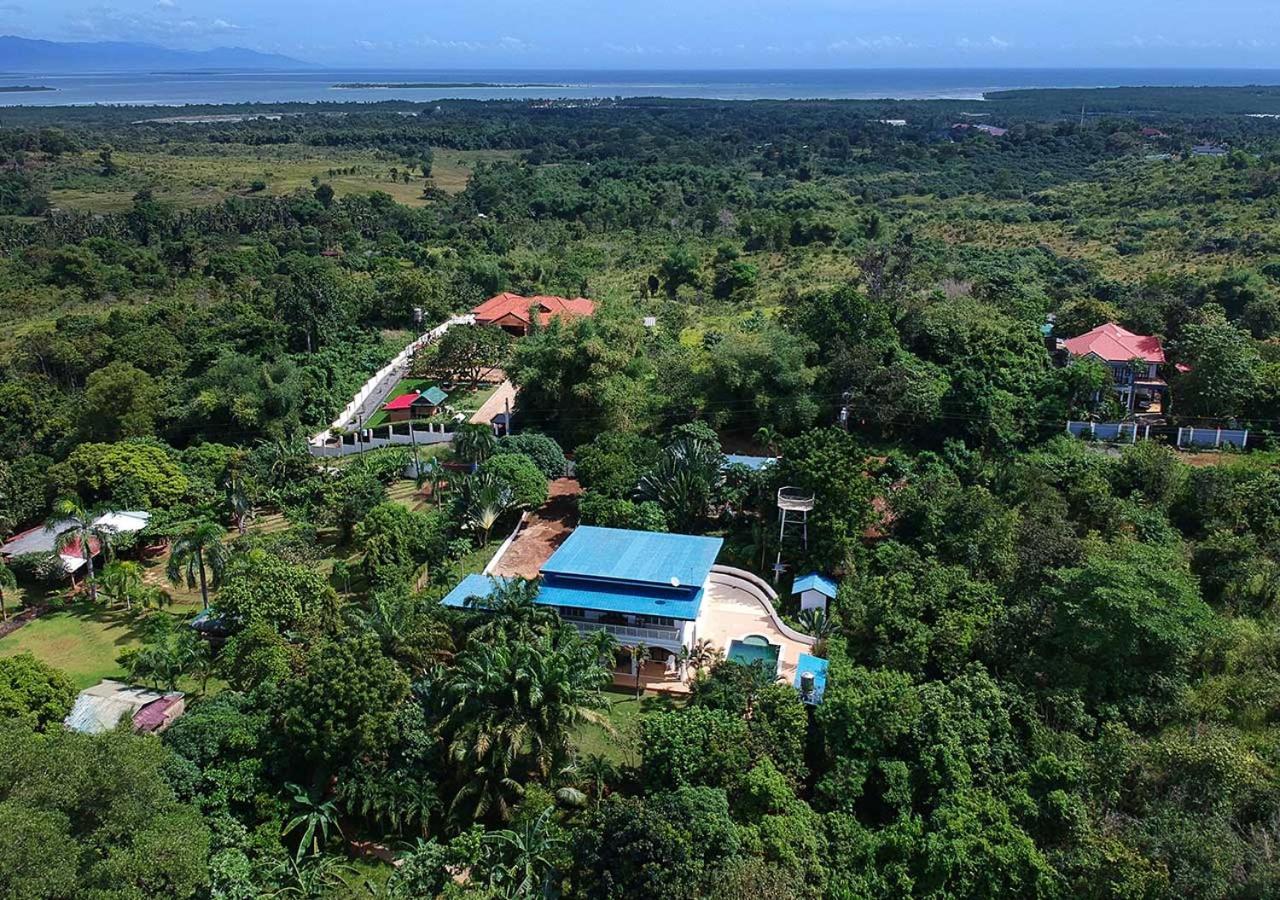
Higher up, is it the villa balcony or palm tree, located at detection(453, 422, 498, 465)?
palm tree, located at detection(453, 422, 498, 465)

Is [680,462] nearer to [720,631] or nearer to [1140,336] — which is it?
[720,631]

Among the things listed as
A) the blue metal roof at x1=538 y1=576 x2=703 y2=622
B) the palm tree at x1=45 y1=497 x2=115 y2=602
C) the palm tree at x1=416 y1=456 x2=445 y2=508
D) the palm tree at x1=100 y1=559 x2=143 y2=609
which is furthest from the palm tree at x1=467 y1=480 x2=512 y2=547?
the palm tree at x1=45 y1=497 x2=115 y2=602

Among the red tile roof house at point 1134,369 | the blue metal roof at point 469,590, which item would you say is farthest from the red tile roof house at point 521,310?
the red tile roof house at point 1134,369

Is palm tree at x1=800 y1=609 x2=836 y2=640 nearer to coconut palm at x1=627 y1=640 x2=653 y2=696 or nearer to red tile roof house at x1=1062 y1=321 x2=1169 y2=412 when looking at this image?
coconut palm at x1=627 y1=640 x2=653 y2=696

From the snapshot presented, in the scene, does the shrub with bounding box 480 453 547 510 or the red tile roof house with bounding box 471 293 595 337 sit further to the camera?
the red tile roof house with bounding box 471 293 595 337

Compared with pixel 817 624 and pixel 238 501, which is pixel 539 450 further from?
pixel 817 624

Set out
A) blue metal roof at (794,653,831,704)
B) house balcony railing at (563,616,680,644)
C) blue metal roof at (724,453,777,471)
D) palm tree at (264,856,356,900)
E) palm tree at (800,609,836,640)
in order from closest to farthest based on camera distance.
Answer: palm tree at (264,856,356,900) → blue metal roof at (794,653,831,704) → house balcony railing at (563,616,680,644) → palm tree at (800,609,836,640) → blue metal roof at (724,453,777,471)
